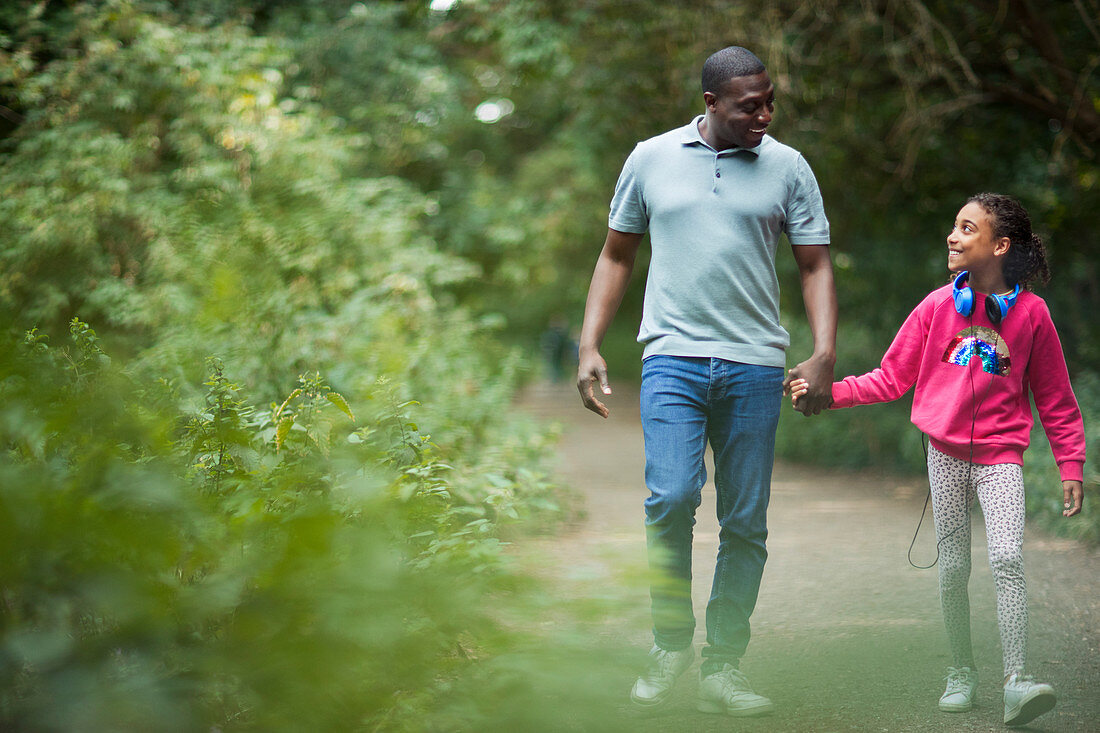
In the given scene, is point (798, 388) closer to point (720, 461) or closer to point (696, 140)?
point (720, 461)

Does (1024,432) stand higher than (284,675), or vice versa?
(284,675)

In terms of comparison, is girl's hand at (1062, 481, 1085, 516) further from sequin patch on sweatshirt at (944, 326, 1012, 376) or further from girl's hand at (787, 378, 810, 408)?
girl's hand at (787, 378, 810, 408)

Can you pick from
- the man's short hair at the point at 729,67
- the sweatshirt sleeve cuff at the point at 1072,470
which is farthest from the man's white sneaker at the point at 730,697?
the man's short hair at the point at 729,67

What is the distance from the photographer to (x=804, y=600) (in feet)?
17.0

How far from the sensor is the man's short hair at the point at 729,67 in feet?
10.8

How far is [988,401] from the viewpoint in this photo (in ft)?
11.3

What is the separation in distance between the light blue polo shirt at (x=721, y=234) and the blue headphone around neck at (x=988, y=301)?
0.47m

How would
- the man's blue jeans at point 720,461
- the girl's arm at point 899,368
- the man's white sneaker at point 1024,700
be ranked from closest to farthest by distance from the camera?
the man's white sneaker at point 1024,700
the man's blue jeans at point 720,461
the girl's arm at point 899,368

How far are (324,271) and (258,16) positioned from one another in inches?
240

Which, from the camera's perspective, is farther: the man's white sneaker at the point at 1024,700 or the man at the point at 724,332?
the man at the point at 724,332

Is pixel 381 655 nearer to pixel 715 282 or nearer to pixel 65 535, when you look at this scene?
pixel 65 535

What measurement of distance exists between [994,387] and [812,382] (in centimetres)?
62

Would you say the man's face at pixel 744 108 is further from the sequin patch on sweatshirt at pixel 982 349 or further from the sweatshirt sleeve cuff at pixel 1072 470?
the sweatshirt sleeve cuff at pixel 1072 470

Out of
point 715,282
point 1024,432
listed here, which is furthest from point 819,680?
point 715,282
